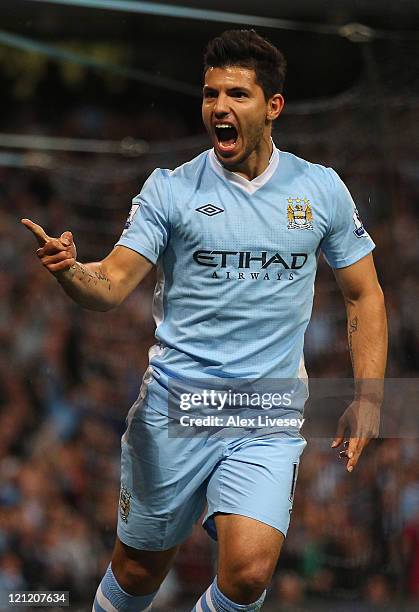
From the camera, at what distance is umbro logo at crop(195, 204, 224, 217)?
3.51 meters

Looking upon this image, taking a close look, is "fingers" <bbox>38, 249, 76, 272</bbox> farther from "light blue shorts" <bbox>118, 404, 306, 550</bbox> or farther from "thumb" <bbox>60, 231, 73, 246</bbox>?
"light blue shorts" <bbox>118, 404, 306, 550</bbox>

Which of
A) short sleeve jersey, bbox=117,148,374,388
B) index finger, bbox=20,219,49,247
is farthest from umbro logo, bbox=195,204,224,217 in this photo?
index finger, bbox=20,219,49,247

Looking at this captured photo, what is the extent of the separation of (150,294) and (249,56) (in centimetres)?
202

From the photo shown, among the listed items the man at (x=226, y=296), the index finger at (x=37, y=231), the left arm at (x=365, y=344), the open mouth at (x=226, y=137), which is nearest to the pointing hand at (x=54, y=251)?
the index finger at (x=37, y=231)

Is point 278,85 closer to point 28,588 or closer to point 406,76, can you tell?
point 406,76

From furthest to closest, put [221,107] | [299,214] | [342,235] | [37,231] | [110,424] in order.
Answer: [110,424] < [342,235] < [299,214] < [221,107] < [37,231]

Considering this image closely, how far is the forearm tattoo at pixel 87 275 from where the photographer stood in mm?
3123

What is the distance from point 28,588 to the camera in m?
5.16

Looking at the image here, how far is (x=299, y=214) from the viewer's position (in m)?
3.55

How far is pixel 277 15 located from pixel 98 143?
1.07m

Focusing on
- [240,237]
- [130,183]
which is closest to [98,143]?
[130,183]

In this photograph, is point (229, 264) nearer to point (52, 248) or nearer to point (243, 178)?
point (243, 178)

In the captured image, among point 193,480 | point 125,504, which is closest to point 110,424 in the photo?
point 125,504

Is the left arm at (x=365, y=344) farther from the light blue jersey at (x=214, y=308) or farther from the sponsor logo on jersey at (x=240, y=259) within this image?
the sponsor logo on jersey at (x=240, y=259)
